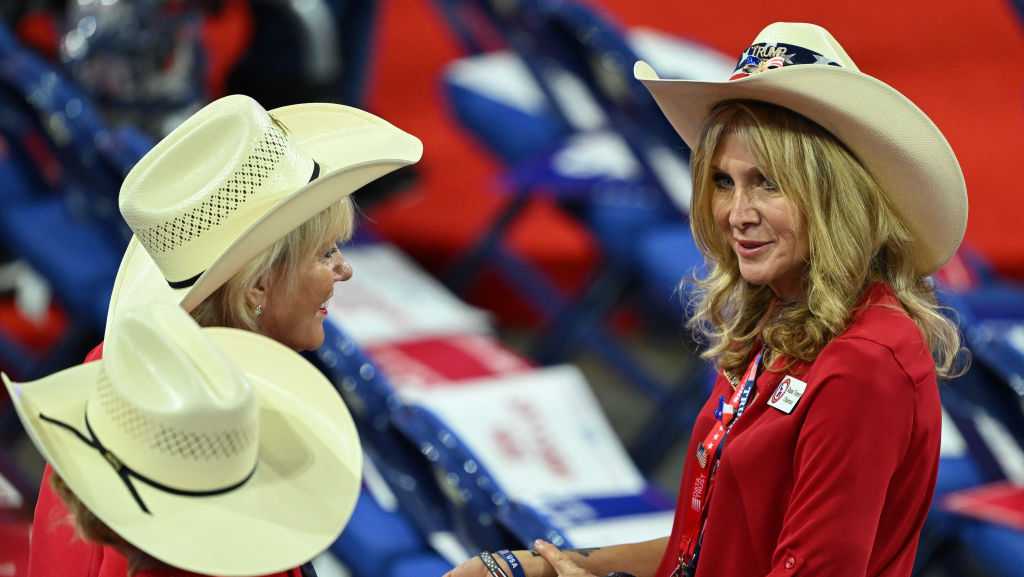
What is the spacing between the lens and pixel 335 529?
5.38ft

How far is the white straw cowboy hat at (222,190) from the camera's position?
181cm

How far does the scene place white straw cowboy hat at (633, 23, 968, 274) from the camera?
176 cm

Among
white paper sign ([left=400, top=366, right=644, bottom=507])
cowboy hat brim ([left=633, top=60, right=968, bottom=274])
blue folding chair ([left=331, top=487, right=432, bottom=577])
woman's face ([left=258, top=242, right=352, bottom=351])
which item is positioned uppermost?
cowboy hat brim ([left=633, top=60, right=968, bottom=274])

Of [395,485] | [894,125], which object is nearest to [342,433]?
[894,125]

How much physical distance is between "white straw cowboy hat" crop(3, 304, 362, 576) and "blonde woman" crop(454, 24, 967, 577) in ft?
1.49

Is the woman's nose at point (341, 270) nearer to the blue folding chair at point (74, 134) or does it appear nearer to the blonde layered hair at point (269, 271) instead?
the blonde layered hair at point (269, 271)

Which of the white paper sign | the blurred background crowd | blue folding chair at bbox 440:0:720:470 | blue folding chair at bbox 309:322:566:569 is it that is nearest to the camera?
blue folding chair at bbox 309:322:566:569

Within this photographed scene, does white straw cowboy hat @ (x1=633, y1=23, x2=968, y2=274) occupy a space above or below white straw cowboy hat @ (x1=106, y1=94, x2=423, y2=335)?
above

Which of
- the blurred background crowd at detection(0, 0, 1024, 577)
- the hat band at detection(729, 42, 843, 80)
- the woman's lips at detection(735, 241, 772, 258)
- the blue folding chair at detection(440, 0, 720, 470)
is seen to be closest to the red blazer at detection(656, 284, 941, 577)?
the woman's lips at detection(735, 241, 772, 258)

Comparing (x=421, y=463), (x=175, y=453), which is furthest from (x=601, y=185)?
(x=175, y=453)

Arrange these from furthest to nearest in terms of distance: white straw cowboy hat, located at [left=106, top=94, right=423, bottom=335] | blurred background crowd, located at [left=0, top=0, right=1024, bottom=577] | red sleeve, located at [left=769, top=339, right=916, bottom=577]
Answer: blurred background crowd, located at [left=0, top=0, right=1024, bottom=577]
white straw cowboy hat, located at [left=106, top=94, right=423, bottom=335]
red sleeve, located at [left=769, top=339, right=916, bottom=577]

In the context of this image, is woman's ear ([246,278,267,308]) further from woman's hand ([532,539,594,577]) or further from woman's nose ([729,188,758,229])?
woman's nose ([729,188,758,229])

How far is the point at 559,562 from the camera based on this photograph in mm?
2029

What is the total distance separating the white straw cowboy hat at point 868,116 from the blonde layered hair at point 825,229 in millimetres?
19
